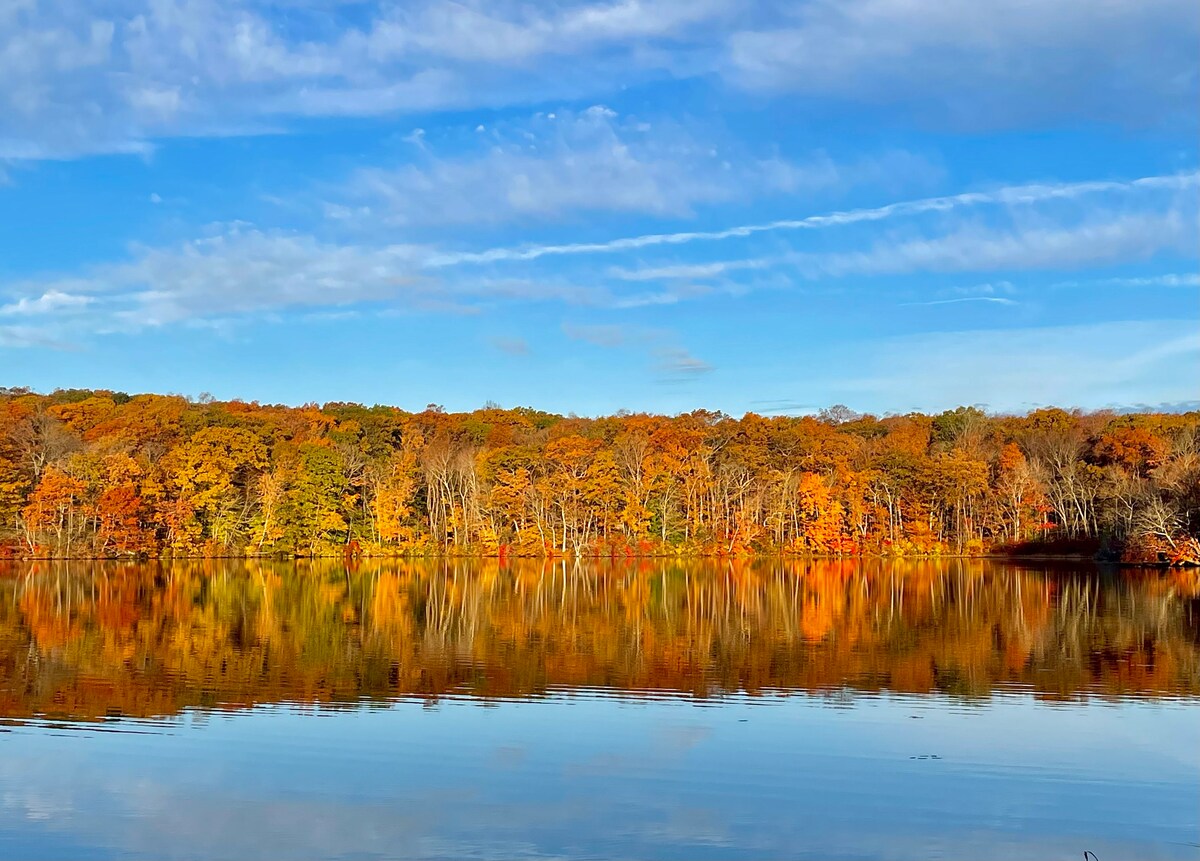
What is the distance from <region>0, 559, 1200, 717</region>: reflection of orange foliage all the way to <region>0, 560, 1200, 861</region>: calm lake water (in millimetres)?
120

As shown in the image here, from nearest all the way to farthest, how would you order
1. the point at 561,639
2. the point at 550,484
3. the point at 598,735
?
the point at 598,735, the point at 561,639, the point at 550,484

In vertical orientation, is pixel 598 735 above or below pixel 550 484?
below

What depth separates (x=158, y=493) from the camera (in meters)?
53.7

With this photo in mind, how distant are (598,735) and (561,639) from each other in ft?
30.6

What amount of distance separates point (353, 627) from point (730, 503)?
43.7 m

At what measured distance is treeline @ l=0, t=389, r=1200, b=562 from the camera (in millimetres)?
54500

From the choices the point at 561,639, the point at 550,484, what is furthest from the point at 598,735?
the point at 550,484

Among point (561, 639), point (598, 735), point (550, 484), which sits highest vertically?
point (550, 484)

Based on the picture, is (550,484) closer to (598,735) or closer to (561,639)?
(561,639)

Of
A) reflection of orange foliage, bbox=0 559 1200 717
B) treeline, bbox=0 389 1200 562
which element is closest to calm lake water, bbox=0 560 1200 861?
reflection of orange foliage, bbox=0 559 1200 717

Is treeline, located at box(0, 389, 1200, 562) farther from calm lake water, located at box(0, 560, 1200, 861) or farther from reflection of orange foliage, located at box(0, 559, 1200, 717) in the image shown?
calm lake water, located at box(0, 560, 1200, 861)

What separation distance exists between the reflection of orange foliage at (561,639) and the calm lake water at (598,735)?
0.39 feet

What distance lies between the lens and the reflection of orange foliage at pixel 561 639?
15.7 m

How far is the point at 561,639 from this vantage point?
846 inches
